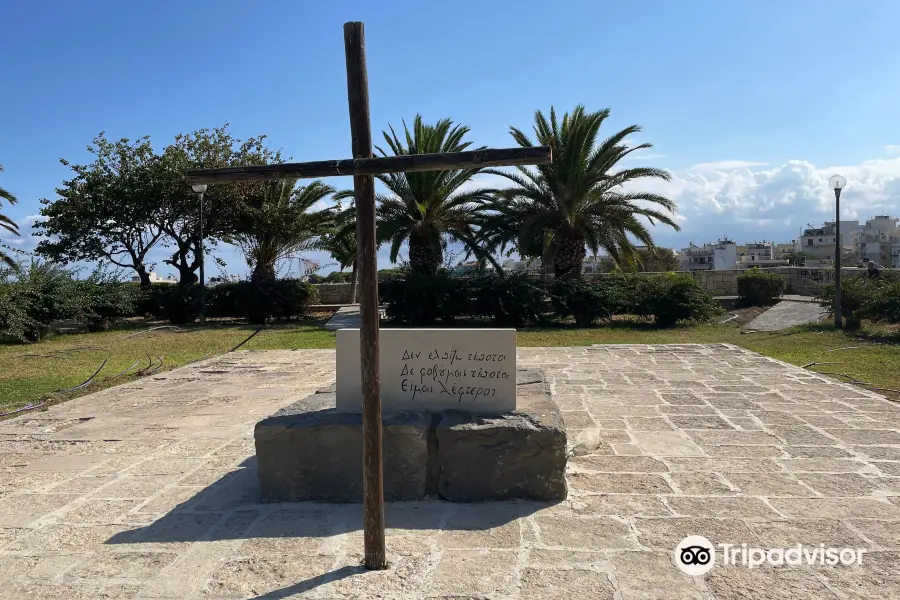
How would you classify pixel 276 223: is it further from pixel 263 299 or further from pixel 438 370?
pixel 438 370

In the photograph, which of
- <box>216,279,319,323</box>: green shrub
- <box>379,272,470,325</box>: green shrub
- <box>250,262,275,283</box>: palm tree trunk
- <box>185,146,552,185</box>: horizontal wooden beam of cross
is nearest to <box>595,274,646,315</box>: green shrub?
<box>379,272,470,325</box>: green shrub

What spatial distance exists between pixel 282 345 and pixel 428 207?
19.7 ft

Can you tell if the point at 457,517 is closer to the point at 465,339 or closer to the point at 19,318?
the point at 465,339

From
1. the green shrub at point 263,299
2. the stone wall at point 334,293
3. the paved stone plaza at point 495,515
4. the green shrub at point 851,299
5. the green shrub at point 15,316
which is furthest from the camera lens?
the stone wall at point 334,293

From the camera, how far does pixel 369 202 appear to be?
3.12 meters

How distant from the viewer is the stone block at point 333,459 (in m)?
4.00

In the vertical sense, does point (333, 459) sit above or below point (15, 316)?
below

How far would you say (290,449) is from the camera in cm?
404

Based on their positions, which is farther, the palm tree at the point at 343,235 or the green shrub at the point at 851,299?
the palm tree at the point at 343,235

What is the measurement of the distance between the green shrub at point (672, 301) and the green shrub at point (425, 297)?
13.9ft

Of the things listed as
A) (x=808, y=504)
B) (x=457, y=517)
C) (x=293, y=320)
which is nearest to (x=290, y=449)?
(x=457, y=517)

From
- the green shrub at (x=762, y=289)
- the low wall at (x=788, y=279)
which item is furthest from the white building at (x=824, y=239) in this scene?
the green shrub at (x=762, y=289)

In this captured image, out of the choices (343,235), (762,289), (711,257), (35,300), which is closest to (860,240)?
(711,257)

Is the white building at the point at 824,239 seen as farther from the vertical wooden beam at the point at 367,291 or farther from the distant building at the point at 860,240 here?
the vertical wooden beam at the point at 367,291
